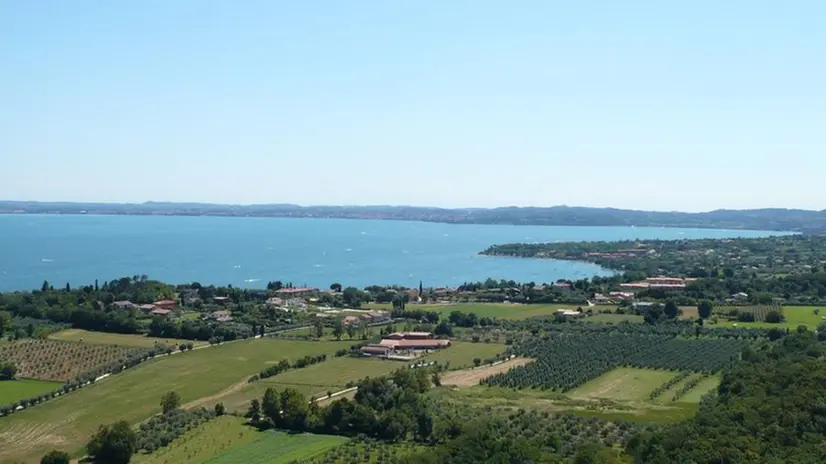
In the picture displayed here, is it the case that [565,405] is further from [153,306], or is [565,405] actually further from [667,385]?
[153,306]

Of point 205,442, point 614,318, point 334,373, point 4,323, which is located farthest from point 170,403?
point 614,318

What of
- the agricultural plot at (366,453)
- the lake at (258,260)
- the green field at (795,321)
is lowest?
the lake at (258,260)

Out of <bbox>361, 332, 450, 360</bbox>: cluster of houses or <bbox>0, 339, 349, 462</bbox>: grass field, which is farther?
<bbox>361, 332, 450, 360</bbox>: cluster of houses

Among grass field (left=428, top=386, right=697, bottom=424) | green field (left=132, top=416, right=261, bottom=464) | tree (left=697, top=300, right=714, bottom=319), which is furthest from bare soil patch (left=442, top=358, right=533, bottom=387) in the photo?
tree (left=697, top=300, right=714, bottom=319)

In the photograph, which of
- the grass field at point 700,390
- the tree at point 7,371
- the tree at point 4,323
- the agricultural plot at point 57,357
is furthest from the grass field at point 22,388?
the grass field at point 700,390

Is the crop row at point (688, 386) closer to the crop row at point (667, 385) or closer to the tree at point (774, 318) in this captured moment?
the crop row at point (667, 385)

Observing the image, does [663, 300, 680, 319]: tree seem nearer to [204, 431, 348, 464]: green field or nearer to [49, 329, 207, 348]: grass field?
[49, 329, 207, 348]: grass field
